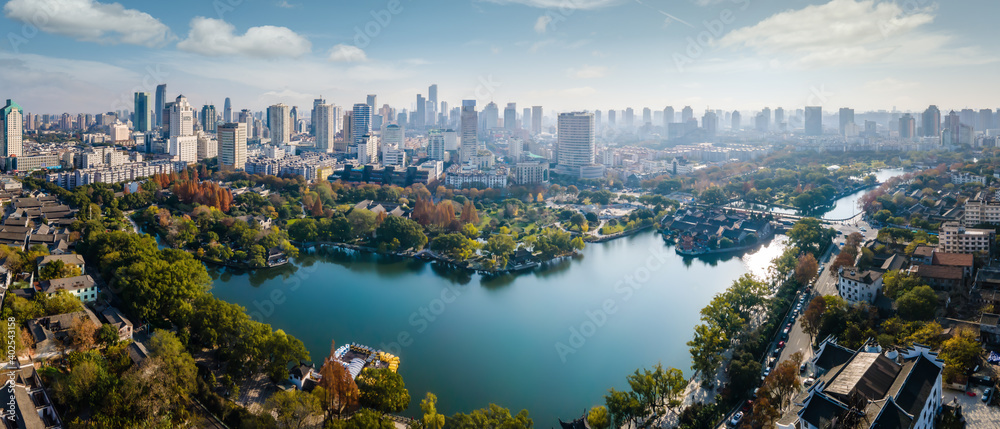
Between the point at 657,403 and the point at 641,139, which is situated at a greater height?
the point at 641,139

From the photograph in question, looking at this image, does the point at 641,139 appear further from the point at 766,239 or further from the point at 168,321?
the point at 168,321

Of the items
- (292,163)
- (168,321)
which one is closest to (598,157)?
(292,163)

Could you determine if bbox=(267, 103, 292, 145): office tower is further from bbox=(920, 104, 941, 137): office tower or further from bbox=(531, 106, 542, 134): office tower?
bbox=(920, 104, 941, 137): office tower

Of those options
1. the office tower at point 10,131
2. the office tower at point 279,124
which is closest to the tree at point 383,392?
the office tower at point 10,131

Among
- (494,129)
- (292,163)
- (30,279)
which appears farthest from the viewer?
(494,129)

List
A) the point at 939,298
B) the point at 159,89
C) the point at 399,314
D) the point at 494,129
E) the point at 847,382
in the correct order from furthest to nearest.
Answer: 1. the point at 494,129
2. the point at 159,89
3. the point at 399,314
4. the point at 939,298
5. the point at 847,382

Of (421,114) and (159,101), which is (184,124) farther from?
(421,114)

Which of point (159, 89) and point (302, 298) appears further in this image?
point (159, 89)
